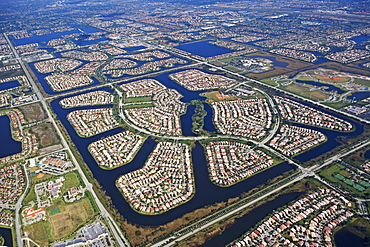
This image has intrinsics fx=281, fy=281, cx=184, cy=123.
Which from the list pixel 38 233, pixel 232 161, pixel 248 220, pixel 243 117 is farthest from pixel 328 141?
pixel 38 233

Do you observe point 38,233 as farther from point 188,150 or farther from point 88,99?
point 88,99

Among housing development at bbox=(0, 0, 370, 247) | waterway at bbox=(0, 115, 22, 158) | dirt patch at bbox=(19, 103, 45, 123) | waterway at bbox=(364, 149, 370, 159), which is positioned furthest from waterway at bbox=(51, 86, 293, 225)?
dirt patch at bbox=(19, 103, 45, 123)

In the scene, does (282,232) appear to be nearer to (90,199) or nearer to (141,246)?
(141,246)

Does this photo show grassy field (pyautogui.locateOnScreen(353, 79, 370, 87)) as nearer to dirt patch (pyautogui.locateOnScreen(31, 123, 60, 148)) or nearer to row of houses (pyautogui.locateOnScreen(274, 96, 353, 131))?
row of houses (pyautogui.locateOnScreen(274, 96, 353, 131))

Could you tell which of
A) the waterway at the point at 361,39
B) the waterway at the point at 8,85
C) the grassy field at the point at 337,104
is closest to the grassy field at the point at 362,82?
the grassy field at the point at 337,104

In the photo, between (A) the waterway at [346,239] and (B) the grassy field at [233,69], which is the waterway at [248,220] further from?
(B) the grassy field at [233,69]

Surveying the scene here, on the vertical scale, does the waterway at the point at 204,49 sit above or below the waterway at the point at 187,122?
below

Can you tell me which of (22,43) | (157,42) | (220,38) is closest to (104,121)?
(157,42)
